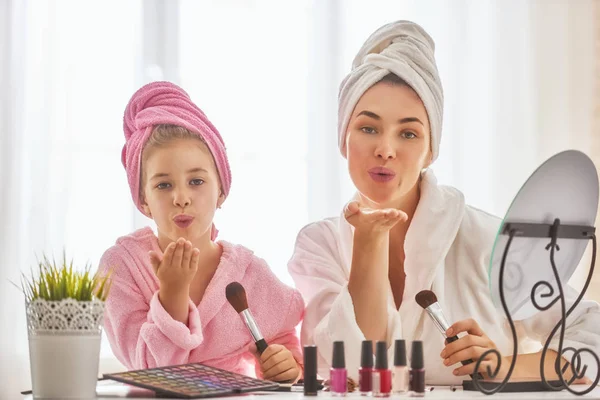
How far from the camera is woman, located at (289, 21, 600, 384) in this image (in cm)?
130

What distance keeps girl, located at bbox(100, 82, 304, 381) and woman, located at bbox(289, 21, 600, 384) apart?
0.08 m

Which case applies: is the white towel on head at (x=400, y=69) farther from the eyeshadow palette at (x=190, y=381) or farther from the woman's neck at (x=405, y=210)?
the eyeshadow palette at (x=190, y=381)

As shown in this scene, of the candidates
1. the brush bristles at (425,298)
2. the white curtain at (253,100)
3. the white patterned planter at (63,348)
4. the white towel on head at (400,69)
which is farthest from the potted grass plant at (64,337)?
the white curtain at (253,100)

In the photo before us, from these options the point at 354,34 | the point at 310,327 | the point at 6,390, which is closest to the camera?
the point at 310,327

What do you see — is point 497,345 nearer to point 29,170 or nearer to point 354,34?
point 354,34

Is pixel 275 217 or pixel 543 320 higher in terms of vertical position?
pixel 275 217

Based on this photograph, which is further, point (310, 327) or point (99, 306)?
point (310, 327)

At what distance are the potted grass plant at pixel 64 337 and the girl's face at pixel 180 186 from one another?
360 mm

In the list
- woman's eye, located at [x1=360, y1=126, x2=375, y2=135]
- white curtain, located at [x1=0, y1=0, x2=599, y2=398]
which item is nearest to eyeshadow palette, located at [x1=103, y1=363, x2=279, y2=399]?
woman's eye, located at [x1=360, y1=126, x2=375, y2=135]

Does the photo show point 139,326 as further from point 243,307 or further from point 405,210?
point 405,210

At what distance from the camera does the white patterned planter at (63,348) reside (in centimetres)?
103

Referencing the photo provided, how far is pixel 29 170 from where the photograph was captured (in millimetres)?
2078

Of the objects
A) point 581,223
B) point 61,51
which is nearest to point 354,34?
point 61,51

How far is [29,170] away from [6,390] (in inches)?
20.7
